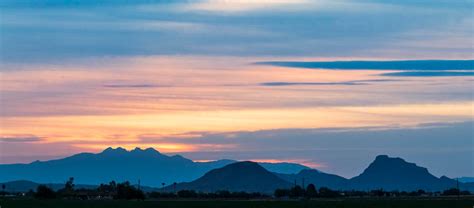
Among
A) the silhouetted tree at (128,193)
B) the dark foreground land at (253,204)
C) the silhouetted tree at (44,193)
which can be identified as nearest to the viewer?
the dark foreground land at (253,204)

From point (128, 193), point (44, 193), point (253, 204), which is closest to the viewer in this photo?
point (253, 204)

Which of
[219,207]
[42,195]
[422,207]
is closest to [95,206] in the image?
[219,207]

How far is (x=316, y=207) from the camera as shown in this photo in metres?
129

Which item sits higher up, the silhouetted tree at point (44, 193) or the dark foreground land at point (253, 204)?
the silhouetted tree at point (44, 193)

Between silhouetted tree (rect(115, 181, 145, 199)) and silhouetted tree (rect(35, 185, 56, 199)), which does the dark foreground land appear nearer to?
silhouetted tree (rect(115, 181, 145, 199))

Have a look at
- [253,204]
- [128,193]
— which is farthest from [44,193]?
[253,204]

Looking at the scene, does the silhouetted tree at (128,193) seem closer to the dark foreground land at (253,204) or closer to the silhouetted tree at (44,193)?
the silhouetted tree at (44,193)

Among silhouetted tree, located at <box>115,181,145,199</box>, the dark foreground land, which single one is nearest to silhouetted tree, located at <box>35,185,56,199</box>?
silhouetted tree, located at <box>115,181,145,199</box>

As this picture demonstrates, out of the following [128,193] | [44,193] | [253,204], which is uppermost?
A: [44,193]

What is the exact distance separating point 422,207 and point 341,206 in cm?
927

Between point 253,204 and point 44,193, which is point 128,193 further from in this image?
point 253,204

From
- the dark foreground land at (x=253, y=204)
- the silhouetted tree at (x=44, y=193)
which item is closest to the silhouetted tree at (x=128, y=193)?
the silhouetted tree at (x=44, y=193)

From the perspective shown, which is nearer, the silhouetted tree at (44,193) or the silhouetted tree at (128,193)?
the silhouetted tree at (128,193)

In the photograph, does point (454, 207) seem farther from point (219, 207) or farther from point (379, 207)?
point (219, 207)
